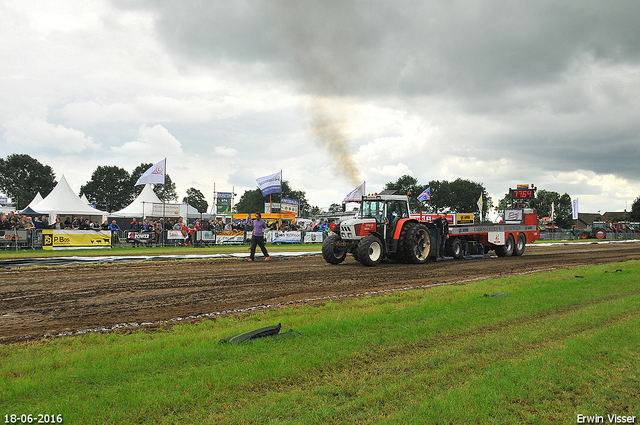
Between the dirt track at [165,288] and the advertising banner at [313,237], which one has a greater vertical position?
the advertising banner at [313,237]

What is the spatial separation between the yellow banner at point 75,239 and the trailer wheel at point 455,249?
18.6 m

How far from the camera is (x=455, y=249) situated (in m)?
18.3

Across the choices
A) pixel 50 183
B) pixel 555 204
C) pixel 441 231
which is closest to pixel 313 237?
pixel 441 231

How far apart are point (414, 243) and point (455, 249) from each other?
12.7ft

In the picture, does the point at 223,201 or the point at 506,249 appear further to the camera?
the point at 223,201

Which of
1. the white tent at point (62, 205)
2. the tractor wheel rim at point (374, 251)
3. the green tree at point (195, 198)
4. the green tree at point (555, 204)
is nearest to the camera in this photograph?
the tractor wheel rim at point (374, 251)

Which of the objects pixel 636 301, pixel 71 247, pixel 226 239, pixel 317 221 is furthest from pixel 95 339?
pixel 317 221

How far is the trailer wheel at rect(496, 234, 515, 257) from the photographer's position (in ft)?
66.5

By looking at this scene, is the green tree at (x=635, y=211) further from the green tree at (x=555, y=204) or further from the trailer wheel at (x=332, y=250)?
the trailer wheel at (x=332, y=250)

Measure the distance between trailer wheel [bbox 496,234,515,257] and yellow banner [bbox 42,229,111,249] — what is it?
21.0 m

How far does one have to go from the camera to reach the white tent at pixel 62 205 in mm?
35250

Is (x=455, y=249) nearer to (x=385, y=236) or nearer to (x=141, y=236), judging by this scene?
(x=385, y=236)

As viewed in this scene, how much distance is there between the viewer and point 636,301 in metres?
7.40

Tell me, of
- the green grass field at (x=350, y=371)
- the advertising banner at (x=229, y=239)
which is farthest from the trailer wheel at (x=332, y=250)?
the advertising banner at (x=229, y=239)
